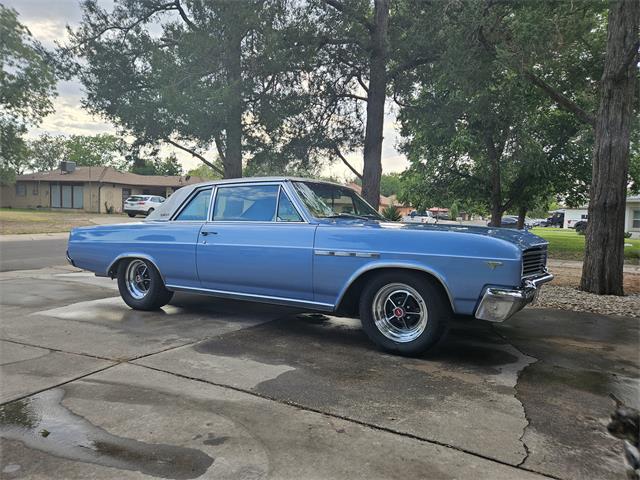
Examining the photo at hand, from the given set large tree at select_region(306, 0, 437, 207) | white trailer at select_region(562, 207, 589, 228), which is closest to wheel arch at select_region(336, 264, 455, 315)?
large tree at select_region(306, 0, 437, 207)

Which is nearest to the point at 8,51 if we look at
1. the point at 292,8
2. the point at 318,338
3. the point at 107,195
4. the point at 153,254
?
the point at 107,195

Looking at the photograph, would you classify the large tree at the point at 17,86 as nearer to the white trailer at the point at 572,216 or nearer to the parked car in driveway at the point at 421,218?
the parked car in driveway at the point at 421,218

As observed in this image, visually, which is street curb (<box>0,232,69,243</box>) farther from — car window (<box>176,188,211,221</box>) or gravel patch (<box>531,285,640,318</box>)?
gravel patch (<box>531,285,640,318</box>)

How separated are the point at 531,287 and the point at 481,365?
0.81 metres

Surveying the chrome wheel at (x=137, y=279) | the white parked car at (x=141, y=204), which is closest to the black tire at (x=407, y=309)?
the chrome wheel at (x=137, y=279)

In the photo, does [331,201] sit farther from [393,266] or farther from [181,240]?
[181,240]

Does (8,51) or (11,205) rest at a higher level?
(8,51)

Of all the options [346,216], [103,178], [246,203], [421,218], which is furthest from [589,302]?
[103,178]

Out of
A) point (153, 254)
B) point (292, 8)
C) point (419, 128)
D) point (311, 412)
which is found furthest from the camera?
point (419, 128)

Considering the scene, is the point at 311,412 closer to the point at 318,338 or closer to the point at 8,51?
the point at 318,338

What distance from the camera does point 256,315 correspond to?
5895mm

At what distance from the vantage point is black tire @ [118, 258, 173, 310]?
5852 millimetres

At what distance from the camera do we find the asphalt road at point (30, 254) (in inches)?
413

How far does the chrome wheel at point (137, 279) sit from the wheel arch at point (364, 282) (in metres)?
2.81
